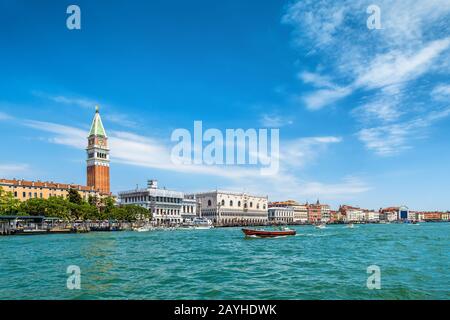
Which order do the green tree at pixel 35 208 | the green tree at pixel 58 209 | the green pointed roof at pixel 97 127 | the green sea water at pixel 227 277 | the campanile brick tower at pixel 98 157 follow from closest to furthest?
the green sea water at pixel 227 277
the green tree at pixel 35 208
the green tree at pixel 58 209
the campanile brick tower at pixel 98 157
the green pointed roof at pixel 97 127

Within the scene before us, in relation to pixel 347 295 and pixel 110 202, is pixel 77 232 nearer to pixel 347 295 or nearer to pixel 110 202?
pixel 110 202

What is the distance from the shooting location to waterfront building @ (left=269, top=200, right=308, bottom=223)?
566 ft

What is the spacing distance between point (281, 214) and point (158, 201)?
6786cm

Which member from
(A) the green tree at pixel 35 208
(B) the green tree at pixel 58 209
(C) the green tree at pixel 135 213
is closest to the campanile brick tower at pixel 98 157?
(C) the green tree at pixel 135 213

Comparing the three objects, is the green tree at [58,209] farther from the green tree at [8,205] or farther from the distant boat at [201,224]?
the distant boat at [201,224]

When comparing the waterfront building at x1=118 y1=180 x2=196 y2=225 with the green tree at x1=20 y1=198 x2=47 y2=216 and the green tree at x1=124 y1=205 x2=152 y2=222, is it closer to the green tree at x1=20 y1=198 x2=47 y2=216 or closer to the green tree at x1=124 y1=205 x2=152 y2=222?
the green tree at x1=124 y1=205 x2=152 y2=222

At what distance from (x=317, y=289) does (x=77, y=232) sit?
57772mm

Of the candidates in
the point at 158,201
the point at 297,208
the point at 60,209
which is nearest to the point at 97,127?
the point at 158,201

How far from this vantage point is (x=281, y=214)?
164m

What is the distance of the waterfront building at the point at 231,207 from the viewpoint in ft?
443

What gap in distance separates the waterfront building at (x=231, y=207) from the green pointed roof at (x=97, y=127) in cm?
4086
